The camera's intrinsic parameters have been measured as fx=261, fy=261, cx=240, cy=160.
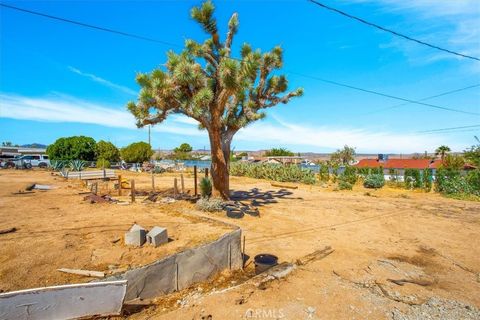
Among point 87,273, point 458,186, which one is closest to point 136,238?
point 87,273

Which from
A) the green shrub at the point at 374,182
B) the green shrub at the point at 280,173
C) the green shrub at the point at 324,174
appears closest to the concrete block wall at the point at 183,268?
the green shrub at the point at 280,173

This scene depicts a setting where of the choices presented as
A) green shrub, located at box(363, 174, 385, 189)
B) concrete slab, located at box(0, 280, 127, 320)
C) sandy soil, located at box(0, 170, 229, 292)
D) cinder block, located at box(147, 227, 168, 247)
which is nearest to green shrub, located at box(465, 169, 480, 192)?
green shrub, located at box(363, 174, 385, 189)

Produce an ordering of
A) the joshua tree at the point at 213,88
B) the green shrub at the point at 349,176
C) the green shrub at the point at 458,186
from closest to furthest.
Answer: the joshua tree at the point at 213,88
the green shrub at the point at 458,186
the green shrub at the point at 349,176

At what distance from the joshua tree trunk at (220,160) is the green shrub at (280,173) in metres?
12.5

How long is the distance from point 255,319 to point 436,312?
2825 mm

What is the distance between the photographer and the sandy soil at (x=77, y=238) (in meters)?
4.26

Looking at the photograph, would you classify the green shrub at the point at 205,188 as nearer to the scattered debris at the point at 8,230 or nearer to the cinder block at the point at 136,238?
the cinder block at the point at 136,238

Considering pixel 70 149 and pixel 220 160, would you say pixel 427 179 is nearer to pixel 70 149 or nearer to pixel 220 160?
pixel 220 160

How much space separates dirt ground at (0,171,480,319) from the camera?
13.2ft

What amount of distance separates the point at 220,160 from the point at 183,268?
7022 mm

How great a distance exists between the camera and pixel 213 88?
1125 centimetres

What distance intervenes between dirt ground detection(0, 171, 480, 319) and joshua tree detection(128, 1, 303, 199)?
133 inches

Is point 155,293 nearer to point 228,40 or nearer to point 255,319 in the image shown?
point 255,319

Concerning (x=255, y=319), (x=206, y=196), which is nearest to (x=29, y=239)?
(x=255, y=319)
